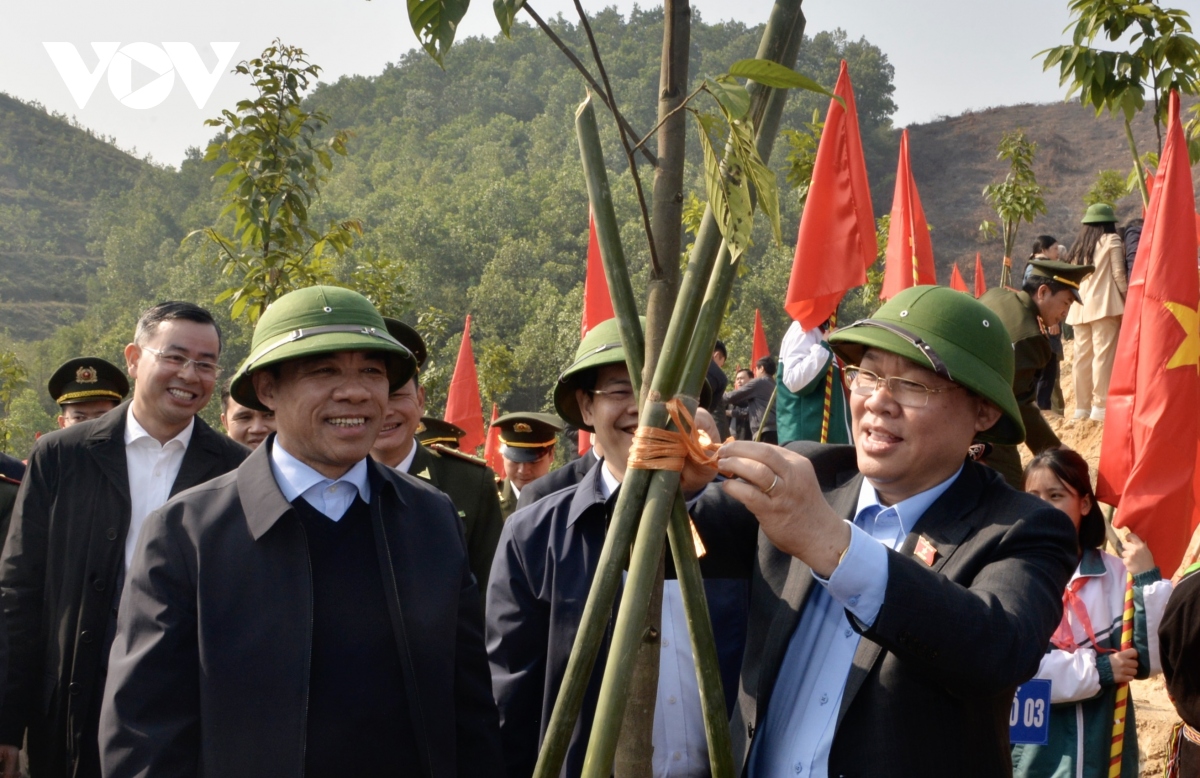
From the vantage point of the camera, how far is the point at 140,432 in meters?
3.84

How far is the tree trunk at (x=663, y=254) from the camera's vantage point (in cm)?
183

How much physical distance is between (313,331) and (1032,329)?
4156 mm

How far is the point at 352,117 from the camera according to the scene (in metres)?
105

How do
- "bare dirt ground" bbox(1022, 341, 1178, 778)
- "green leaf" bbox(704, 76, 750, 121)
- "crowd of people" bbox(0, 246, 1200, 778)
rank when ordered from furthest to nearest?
"bare dirt ground" bbox(1022, 341, 1178, 778), "crowd of people" bbox(0, 246, 1200, 778), "green leaf" bbox(704, 76, 750, 121)

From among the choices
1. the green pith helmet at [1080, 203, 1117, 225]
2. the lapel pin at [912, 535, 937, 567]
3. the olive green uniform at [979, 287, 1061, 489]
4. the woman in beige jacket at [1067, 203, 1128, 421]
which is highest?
the green pith helmet at [1080, 203, 1117, 225]

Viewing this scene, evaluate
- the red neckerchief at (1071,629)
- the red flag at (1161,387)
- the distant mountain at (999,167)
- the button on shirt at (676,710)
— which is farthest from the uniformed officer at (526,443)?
the distant mountain at (999,167)

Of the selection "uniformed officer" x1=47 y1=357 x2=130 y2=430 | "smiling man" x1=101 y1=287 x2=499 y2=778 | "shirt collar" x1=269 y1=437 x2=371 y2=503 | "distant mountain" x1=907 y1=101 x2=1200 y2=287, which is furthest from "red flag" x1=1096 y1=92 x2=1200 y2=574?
"distant mountain" x1=907 y1=101 x2=1200 y2=287

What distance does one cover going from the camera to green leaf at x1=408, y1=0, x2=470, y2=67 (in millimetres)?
1700

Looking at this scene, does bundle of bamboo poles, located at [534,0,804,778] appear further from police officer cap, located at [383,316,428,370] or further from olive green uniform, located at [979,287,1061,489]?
olive green uniform, located at [979,287,1061,489]

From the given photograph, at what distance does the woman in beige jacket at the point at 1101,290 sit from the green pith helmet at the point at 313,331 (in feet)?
26.0

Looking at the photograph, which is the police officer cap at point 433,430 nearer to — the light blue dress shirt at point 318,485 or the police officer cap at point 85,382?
the police officer cap at point 85,382

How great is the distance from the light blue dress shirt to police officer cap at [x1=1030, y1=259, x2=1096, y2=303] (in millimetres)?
4389

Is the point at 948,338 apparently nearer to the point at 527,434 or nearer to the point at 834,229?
the point at 834,229

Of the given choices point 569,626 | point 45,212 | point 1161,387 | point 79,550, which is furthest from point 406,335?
point 45,212
